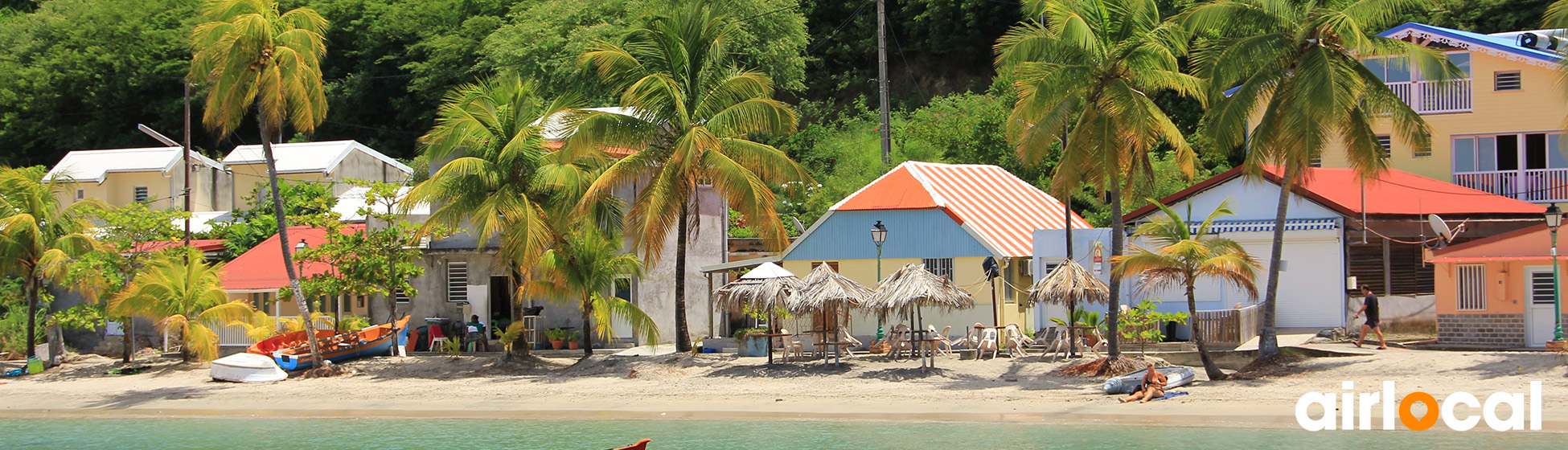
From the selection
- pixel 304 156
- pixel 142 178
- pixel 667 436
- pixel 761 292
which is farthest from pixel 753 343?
pixel 142 178

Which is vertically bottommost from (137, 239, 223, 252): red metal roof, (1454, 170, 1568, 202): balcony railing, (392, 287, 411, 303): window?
(392, 287, 411, 303): window

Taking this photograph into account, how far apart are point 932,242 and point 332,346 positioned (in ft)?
43.9

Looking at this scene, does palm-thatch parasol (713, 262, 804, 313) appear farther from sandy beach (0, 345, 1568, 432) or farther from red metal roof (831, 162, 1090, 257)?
red metal roof (831, 162, 1090, 257)

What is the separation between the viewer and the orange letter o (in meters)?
17.3

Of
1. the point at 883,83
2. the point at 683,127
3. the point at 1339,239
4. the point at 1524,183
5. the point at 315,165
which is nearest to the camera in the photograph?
the point at 683,127

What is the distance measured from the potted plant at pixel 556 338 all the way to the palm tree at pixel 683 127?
4744 mm

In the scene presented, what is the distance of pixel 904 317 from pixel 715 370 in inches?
162

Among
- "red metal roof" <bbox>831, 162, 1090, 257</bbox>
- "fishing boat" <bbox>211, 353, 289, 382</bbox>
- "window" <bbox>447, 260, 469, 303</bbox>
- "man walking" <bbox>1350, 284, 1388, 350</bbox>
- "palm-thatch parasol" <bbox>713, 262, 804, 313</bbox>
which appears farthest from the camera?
"window" <bbox>447, 260, 469, 303</bbox>

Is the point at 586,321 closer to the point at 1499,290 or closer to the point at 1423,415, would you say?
the point at 1423,415

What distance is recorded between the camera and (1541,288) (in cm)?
2108

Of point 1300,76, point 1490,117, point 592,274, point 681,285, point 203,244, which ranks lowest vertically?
point 681,285

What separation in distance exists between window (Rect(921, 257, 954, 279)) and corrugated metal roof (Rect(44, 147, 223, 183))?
2812 centimetres

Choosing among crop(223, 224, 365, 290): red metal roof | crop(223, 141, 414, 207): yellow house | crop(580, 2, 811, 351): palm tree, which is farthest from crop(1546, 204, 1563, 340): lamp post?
crop(223, 141, 414, 207): yellow house

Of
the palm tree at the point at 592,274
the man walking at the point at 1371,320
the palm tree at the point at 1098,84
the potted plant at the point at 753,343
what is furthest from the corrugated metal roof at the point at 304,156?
the man walking at the point at 1371,320
